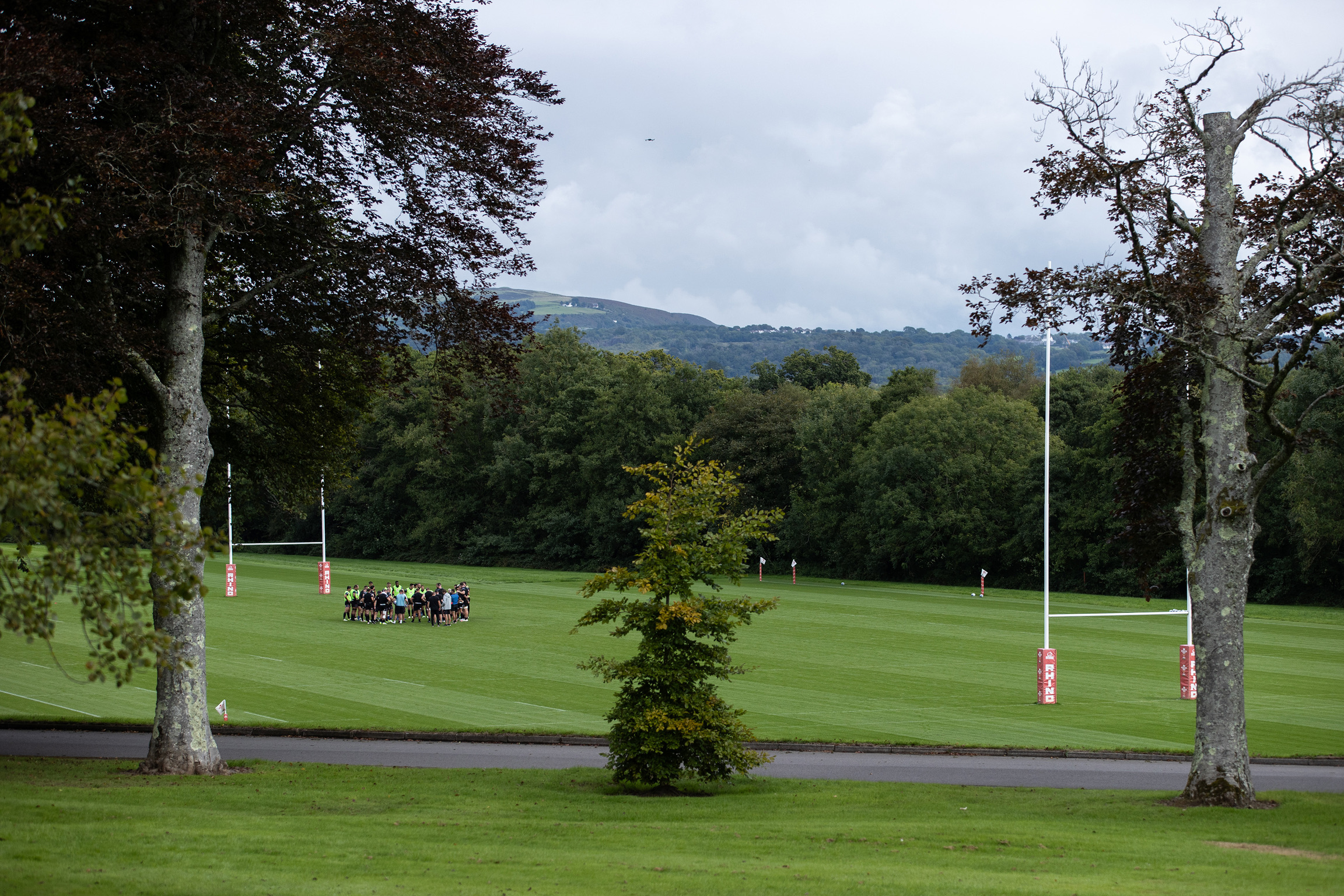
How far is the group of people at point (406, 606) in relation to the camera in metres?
43.9

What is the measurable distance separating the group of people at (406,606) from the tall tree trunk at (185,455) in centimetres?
2780

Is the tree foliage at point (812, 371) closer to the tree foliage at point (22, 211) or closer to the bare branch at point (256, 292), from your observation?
the bare branch at point (256, 292)

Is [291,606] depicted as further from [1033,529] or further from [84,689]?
[1033,529]

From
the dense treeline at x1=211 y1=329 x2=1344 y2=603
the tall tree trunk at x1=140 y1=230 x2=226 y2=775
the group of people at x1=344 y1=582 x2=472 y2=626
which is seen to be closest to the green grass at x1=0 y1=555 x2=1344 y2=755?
the group of people at x1=344 y1=582 x2=472 y2=626

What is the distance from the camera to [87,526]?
658cm

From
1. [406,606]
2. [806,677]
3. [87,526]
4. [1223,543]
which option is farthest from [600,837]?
[406,606]

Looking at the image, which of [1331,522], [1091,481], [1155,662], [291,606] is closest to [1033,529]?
[1091,481]

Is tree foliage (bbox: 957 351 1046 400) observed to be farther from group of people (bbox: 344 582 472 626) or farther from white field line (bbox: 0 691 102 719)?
white field line (bbox: 0 691 102 719)

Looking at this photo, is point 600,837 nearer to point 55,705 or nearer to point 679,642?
point 679,642

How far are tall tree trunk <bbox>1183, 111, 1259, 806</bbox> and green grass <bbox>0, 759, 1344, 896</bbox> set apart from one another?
28.1 inches

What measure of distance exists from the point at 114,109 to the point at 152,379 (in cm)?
348

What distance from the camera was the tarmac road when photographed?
1794 cm

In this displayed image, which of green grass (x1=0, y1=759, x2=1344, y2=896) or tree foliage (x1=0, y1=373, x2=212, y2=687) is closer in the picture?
tree foliage (x1=0, y1=373, x2=212, y2=687)

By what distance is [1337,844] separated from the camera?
12250 millimetres
